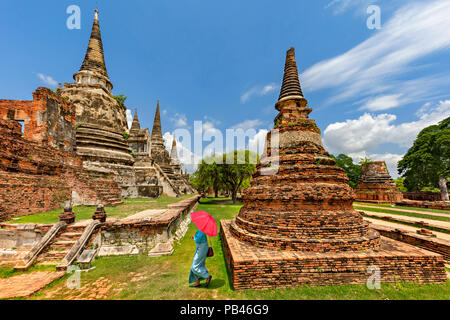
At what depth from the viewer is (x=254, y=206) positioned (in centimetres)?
573

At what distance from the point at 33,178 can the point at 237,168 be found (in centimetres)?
1728

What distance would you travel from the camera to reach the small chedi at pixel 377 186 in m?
19.1

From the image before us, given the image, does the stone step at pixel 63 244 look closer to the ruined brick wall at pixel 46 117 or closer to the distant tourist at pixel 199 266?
the distant tourist at pixel 199 266

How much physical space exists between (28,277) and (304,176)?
23.0ft

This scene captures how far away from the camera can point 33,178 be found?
23.2ft

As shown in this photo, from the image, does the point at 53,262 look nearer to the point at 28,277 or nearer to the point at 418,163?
the point at 28,277

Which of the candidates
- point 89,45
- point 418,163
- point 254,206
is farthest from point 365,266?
point 418,163

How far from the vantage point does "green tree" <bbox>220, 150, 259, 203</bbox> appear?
21828 mm

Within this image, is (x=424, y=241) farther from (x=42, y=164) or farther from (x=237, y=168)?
(x=237, y=168)

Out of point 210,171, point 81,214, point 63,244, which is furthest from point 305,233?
point 210,171

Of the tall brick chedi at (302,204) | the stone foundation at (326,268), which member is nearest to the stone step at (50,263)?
the stone foundation at (326,268)

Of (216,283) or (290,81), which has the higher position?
(290,81)

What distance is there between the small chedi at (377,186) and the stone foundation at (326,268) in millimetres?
19183
